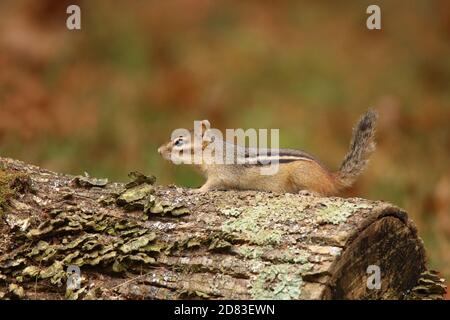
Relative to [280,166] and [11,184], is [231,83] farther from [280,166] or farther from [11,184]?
[11,184]

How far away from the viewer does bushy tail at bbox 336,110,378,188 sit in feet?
19.9

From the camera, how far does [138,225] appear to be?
488 centimetres

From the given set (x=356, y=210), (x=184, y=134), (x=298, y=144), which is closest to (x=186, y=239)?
(x=356, y=210)

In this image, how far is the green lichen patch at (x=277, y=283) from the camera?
171 inches

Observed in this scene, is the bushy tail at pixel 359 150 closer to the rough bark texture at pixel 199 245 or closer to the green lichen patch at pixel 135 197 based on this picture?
the rough bark texture at pixel 199 245

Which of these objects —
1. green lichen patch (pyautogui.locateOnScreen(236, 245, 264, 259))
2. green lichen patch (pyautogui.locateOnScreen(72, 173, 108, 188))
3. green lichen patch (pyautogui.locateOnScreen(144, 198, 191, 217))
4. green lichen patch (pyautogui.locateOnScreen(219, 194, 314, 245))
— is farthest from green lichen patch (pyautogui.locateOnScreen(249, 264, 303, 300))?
green lichen patch (pyautogui.locateOnScreen(72, 173, 108, 188))

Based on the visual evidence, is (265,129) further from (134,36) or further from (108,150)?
(134,36)

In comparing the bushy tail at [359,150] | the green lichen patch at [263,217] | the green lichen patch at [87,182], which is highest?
the bushy tail at [359,150]

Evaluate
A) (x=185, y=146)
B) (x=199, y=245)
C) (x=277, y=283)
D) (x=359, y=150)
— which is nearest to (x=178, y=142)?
(x=185, y=146)

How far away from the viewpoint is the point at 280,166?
5953 millimetres

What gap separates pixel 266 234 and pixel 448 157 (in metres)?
6.24

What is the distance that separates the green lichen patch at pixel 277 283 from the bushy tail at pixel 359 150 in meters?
1.90

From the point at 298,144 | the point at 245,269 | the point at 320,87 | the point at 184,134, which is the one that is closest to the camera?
the point at 245,269

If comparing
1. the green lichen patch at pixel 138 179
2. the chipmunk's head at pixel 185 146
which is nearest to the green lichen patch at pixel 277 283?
the green lichen patch at pixel 138 179
